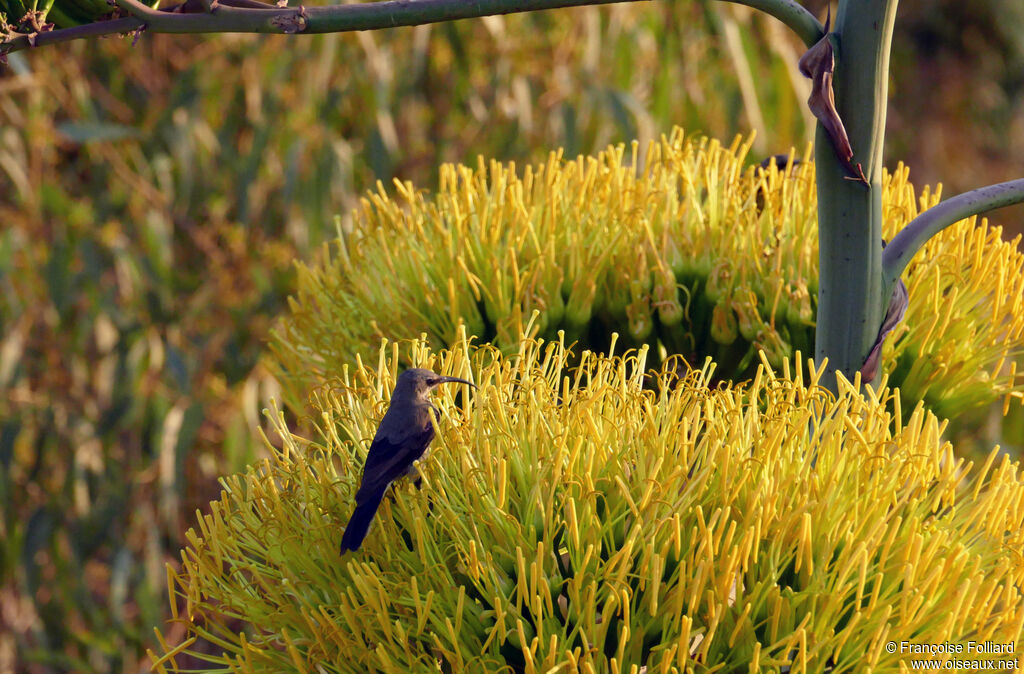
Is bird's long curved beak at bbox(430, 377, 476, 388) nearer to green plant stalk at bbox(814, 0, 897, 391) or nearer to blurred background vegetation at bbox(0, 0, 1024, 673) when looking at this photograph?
green plant stalk at bbox(814, 0, 897, 391)

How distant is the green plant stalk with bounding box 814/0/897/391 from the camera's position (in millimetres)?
926

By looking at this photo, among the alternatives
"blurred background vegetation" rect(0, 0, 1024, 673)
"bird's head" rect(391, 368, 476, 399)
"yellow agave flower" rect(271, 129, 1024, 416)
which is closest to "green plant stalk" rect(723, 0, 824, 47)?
"yellow agave flower" rect(271, 129, 1024, 416)

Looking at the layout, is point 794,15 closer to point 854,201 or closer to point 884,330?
point 854,201

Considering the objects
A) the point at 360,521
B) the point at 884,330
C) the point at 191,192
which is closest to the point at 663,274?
the point at 884,330

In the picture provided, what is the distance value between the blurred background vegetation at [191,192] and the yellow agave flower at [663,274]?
1.61 metres

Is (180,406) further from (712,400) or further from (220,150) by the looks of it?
(712,400)

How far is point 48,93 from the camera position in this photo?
10.5 ft

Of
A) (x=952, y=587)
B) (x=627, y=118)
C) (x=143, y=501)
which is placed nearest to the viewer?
(x=952, y=587)

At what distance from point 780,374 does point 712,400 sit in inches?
17.5

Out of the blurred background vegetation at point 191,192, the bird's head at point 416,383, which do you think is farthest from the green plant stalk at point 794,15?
the blurred background vegetation at point 191,192

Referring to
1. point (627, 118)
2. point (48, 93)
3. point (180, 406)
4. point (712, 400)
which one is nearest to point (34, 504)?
point (180, 406)

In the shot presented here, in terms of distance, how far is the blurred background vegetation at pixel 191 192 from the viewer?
2.98m

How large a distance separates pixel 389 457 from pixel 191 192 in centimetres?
254

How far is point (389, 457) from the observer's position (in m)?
0.86
